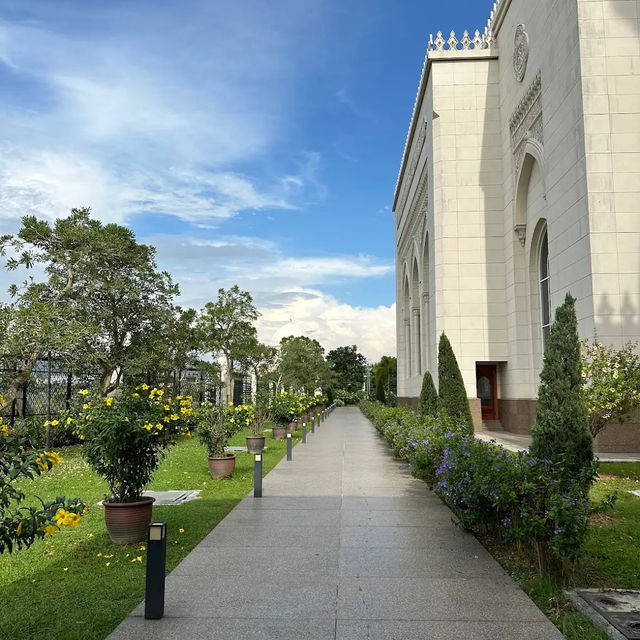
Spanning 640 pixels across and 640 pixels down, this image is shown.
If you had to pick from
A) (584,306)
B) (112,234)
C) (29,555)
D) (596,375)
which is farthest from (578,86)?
(29,555)

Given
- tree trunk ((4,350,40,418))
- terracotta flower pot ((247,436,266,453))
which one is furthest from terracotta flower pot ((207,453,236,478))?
tree trunk ((4,350,40,418))

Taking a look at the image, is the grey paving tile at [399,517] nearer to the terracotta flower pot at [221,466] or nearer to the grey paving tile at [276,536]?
the grey paving tile at [276,536]

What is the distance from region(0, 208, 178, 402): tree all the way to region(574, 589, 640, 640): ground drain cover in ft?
37.2

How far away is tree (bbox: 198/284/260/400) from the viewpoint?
31.3m

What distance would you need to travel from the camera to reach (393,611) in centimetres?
453

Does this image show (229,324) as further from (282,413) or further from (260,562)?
(260,562)

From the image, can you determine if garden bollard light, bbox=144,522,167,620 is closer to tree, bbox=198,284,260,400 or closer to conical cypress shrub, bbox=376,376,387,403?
tree, bbox=198,284,260,400

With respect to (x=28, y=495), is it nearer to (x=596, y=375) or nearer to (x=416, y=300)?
(x=596, y=375)

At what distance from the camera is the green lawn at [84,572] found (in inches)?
171

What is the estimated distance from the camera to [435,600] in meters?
4.78

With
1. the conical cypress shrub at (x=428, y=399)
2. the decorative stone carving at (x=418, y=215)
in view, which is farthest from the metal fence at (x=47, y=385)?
the decorative stone carving at (x=418, y=215)

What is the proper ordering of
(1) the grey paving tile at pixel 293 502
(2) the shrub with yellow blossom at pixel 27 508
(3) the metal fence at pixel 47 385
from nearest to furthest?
(2) the shrub with yellow blossom at pixel 27 508
(1) the grey paving tile at pixel 293 502
(3) the metal fence at pixel 47 385

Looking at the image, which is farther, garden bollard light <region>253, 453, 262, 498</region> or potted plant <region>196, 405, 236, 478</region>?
potted plant <region>196, 405, 236, 478</region>

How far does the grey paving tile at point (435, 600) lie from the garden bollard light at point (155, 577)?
4.52 ft
